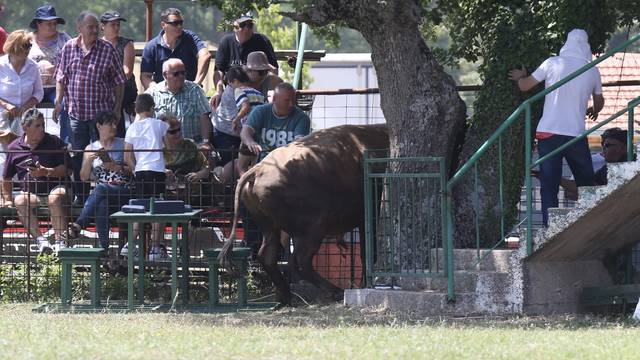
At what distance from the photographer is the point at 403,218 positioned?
1321 cm

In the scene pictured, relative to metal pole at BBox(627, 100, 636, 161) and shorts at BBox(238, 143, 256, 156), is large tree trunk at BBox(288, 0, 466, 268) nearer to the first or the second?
shorts at BBox(238, 143, 256, 156)

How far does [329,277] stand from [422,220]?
6.11 ft

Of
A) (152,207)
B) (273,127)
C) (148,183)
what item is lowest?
(152,207)

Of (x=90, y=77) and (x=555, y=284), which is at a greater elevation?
(x=90, y=77)

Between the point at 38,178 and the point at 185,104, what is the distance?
5.89 ft

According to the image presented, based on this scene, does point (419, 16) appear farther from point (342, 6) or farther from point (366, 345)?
point (366, 345)

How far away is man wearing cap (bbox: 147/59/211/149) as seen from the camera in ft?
49.7

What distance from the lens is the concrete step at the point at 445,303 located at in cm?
1223

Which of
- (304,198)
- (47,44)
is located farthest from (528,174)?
(47,44)

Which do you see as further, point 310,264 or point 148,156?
point 148,156

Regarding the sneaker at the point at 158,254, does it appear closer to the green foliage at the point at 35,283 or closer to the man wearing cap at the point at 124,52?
the green foliage at the point at 35,283

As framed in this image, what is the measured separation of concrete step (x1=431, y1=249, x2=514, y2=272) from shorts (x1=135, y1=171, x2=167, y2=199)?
10.2 ft

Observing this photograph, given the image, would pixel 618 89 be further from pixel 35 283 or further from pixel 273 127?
pixel 35 283

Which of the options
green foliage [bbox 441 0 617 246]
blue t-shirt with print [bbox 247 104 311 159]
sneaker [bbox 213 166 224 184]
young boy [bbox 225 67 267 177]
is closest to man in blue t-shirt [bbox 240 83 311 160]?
blue t-shirt with print [bbox 247 104 311 159]
